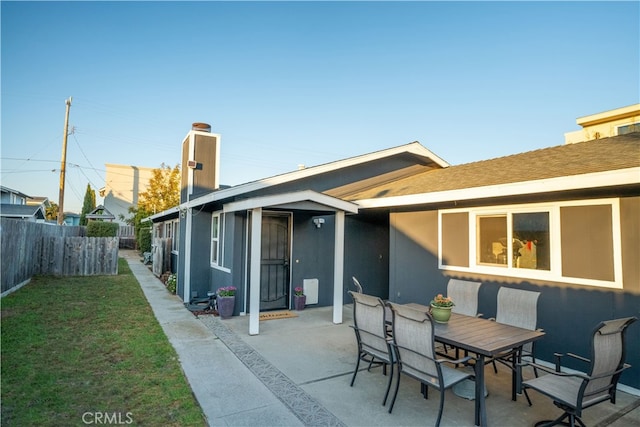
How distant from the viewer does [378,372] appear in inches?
178

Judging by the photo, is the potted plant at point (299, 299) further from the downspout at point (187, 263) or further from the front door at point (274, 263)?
the downspout at point (187, 263)

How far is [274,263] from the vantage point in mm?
8117

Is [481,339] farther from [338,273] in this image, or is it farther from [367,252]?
[367,252]

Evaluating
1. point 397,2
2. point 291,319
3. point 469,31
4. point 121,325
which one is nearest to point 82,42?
point 121,325

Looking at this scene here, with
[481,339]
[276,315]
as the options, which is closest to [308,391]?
[481,339]

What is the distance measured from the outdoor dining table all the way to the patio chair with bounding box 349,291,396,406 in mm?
577

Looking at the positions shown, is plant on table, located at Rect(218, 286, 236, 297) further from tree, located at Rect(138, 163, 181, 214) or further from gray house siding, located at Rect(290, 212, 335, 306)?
tree, located at Rect(138, 163, 181, 214)

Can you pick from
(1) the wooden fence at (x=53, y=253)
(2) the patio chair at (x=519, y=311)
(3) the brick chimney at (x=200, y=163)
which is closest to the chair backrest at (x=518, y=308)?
(2) the patio chair at (x=519, y=311)

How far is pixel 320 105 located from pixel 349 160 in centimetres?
672

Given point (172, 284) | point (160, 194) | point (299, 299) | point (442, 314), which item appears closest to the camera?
point (442, 314)

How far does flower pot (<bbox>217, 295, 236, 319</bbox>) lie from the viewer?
711 centimetres

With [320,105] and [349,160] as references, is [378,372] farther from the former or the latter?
[320,105]

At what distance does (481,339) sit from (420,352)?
78 cm

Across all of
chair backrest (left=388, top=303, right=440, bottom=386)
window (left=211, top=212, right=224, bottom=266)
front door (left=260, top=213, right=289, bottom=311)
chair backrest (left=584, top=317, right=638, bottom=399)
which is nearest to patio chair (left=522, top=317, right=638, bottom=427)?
chair backrest (left=584, top=317, right=638, bottom=399)
